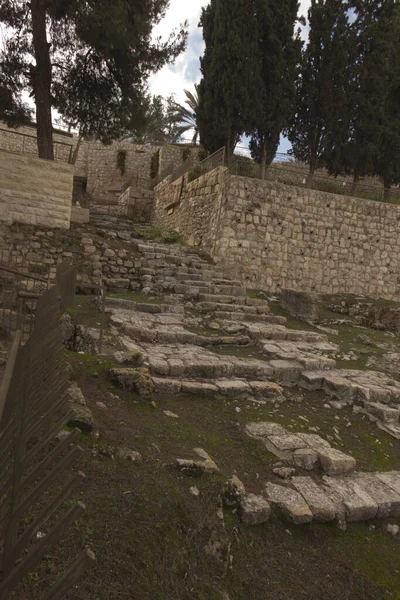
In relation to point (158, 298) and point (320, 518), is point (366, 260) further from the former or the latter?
point (320, 518)

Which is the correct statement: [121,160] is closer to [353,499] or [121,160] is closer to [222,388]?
[222,388]

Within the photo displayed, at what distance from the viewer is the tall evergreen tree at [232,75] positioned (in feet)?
43.6

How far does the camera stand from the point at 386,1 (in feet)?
49.0

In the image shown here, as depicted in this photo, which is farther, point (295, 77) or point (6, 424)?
point (295, 77)

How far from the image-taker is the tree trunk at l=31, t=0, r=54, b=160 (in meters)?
9.89

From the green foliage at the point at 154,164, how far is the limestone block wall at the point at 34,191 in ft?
50.8

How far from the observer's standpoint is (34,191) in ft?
30.9

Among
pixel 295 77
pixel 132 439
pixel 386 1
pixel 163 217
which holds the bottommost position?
pixel 132 439

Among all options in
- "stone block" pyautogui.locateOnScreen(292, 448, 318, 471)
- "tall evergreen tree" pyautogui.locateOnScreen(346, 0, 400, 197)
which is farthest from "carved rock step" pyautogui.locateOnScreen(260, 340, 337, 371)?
"tall evergreen tree" pyautogui.locateOnScreen(346, 0, 400, 197)

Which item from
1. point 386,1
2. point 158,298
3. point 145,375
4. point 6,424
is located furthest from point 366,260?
point 6,424

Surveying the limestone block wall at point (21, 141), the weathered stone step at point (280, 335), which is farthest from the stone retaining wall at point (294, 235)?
the limestone block wall at point (21, 141)

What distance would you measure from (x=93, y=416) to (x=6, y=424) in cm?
204

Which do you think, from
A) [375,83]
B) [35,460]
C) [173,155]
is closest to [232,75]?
[375,83]

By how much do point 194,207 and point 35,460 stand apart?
1275 cm
